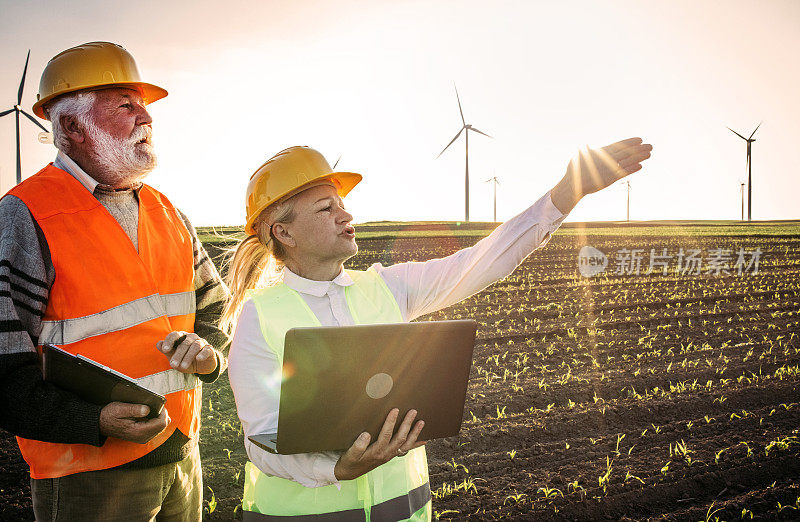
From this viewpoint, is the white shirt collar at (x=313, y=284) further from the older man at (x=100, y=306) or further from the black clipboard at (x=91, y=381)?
the black clipboard at (x=91, y=381)

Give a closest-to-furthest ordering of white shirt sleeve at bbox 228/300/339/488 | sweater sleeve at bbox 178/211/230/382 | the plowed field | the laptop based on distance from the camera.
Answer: the laptop
white shirt sleeve at bbox 228/300/339/488
sweater sleeve at bbox 178/211/230/382
the plowed field

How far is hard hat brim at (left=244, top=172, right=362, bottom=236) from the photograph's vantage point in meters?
2.27

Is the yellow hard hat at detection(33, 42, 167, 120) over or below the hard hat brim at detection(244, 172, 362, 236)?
over

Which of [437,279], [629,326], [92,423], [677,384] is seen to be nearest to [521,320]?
[629,326]

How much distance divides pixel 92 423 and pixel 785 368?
7.83 m

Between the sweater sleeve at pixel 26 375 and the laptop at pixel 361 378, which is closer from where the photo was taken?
the laptop at pixel 361 378

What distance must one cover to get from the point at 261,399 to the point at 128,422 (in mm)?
451

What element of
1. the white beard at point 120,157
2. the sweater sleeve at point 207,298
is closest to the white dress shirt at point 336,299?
the sweater sleeve at point 207,298

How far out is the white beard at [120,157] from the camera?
93.7 inches

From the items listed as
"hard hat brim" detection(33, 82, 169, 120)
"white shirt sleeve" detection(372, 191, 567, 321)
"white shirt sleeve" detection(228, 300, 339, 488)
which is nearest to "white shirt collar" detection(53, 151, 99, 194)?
"hard hat brim" detection(33, 82, 169, 120)

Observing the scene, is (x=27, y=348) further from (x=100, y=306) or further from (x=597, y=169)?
(x=597, y=169)

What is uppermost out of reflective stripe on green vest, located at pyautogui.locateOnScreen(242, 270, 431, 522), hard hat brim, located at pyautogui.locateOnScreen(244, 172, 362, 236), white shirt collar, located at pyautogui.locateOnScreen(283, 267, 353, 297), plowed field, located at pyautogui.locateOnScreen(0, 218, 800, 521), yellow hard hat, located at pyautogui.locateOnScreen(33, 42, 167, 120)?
yellow hard hat, located at pyautogui.locateOnScreen(33, 42, 167, 120)

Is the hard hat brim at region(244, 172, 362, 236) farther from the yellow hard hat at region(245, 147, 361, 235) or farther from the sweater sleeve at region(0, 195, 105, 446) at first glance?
the sweater sleeve at region(0, 195, 105, 446)

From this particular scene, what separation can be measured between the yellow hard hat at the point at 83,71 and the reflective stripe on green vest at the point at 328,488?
3.46 feet
